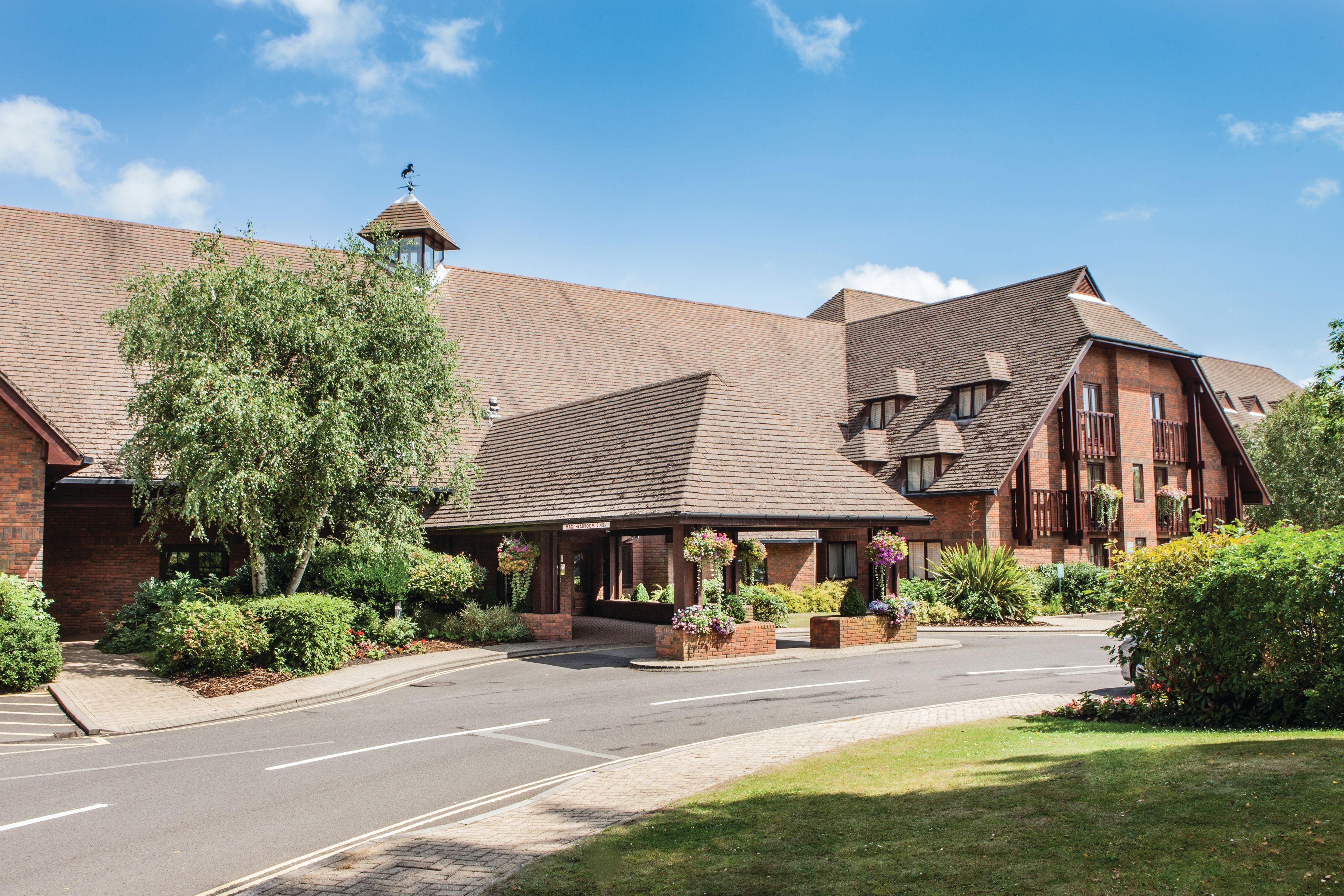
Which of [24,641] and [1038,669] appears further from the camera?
[1038,669]

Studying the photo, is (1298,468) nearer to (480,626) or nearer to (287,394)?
(480,626)

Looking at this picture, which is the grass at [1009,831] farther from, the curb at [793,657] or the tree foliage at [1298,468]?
the tree foliage at [1298,468]

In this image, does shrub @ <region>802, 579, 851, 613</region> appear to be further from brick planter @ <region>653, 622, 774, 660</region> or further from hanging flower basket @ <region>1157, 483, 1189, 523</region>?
hanging flower basket @ <region>1157, 483, 1189, 523</region>

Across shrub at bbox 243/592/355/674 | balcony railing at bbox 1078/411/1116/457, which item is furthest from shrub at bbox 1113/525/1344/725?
balcony railing at bbox 1078/411/1116/457

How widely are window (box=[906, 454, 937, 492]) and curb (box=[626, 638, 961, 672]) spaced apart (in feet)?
35.2

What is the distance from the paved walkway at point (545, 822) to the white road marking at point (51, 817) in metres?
3.01

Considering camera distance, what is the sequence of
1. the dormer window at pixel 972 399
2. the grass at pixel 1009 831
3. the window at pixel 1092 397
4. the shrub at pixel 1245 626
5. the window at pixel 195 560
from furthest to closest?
the window at pixel 1092 397, the dormer window at pixel 972 399, the window at pixel 195 560, the shrub at pixel 1245 626, the grass at pixel 1009 831

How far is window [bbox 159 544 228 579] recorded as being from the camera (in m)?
23.3

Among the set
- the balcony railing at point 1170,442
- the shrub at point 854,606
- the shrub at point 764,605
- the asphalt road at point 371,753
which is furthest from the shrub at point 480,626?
the balcony railing at point 1170,442

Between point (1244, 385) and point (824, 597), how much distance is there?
47.8 metres

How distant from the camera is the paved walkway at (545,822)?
19.9ft

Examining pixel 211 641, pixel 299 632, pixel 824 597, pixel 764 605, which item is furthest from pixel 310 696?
pixel 824 597

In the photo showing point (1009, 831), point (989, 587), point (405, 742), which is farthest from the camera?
point (989, 587)

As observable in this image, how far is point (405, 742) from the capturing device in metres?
11.3
